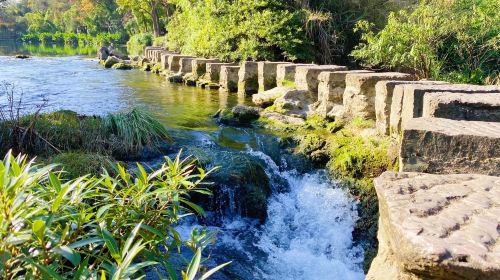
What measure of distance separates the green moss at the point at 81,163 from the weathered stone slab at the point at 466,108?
350 cm

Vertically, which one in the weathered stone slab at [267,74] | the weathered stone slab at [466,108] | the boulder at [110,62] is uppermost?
the boulder at [110,62]

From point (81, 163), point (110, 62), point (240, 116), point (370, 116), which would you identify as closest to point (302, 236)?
point (370, 116)

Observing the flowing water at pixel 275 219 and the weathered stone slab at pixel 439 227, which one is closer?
the weathered stone slab at pixel 439 227

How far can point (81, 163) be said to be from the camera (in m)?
5.02

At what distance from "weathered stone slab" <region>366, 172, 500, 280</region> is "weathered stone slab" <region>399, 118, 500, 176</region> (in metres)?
0.75

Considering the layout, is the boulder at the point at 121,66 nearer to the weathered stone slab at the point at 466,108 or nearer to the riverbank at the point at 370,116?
the riverbank at the point at 370,116

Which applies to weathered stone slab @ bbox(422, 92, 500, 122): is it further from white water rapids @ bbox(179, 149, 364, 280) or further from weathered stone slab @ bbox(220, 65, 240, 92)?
weathered stone slab @ bbox(220, 65, 240, 92)

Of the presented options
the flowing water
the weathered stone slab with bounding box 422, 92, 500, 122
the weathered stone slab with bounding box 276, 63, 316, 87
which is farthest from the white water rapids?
the weathered stone slab with bounding box 276, 63, 316, 87

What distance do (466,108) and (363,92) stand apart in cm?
291

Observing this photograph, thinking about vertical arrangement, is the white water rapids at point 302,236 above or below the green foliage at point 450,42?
below

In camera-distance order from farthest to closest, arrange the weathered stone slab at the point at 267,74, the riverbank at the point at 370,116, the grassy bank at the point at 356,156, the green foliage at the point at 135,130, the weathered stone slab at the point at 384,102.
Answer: the weathered stone slab at the point at 267,74 < the green foliage at the point at 135,130 < the weathered stone slab at the point at 384,102 < the grassy bank at the point at 356,156 < the riverbank at the point at 370,116

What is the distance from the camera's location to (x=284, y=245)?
15.9ft

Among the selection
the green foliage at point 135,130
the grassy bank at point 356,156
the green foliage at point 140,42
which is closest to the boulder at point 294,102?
the grassy bank at point 356,156

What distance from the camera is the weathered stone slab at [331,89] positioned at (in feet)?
23.0
